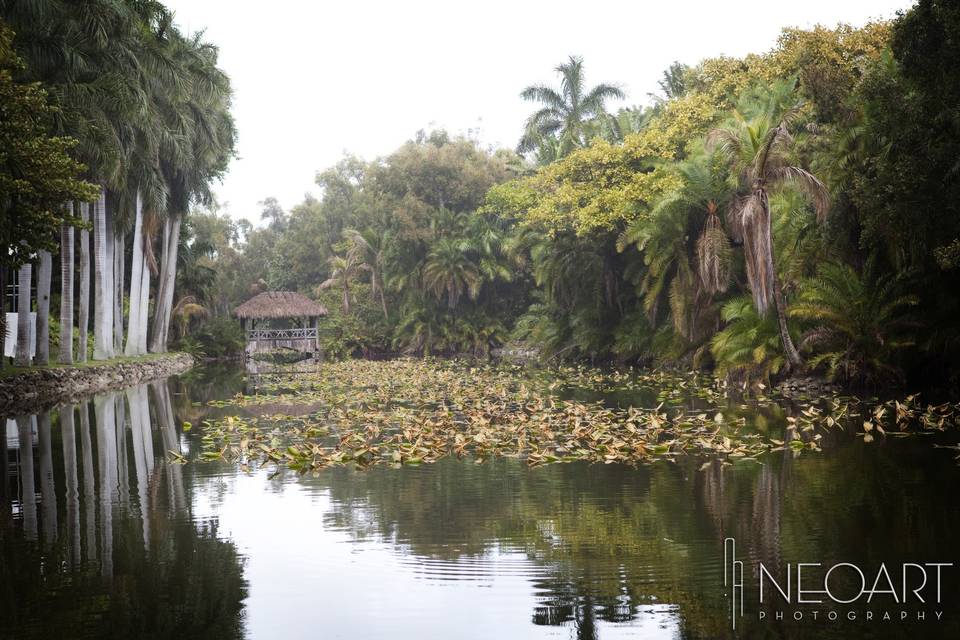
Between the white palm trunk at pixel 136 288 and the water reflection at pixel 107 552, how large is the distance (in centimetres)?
2213

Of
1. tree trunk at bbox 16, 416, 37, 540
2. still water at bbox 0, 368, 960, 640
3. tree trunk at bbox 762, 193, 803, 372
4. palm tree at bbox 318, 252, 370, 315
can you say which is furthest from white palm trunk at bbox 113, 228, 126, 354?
palm tree at bbox 318, 252, 370, 315

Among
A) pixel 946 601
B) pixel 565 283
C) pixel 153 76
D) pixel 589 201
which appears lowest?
pixel 946 601

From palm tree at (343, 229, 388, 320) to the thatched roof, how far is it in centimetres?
609

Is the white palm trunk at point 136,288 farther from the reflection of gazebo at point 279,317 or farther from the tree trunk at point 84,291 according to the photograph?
the reflection of gazebo at point 279,317

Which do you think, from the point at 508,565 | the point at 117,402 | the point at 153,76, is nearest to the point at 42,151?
the point at 117,402

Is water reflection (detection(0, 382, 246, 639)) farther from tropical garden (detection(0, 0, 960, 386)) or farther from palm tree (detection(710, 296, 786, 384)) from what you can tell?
palm tree (detection(710, 296, 786, 384))

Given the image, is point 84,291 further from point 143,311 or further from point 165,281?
point 165,281

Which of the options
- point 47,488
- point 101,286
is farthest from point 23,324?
point 47,488

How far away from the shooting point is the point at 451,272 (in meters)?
53.7

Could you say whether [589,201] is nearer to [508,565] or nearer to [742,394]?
[742,394]

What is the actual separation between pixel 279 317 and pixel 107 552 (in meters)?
48.6

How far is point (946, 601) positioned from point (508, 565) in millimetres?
2796

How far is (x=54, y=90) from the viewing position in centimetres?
2228

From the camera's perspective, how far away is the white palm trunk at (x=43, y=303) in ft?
82.4
